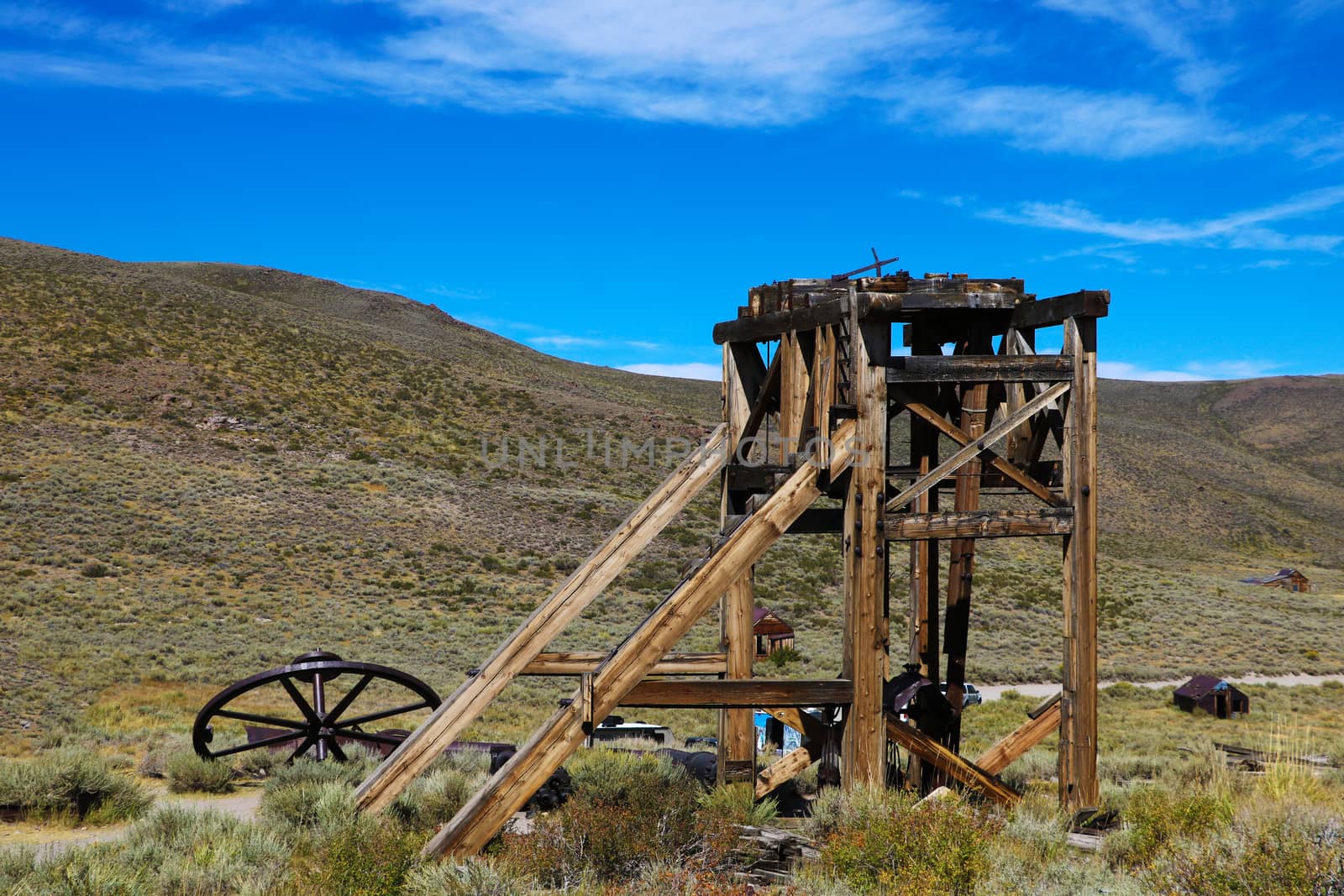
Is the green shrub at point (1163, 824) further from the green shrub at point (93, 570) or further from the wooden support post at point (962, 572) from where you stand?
the green shrub at point (93, 570)

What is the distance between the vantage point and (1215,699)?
23.8 meters

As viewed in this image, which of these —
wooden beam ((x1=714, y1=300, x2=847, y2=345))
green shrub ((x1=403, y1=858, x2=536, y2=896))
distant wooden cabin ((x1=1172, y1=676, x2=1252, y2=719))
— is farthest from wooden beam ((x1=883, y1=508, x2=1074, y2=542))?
distant wooden cabin ((x1=1172, y1=676, x2=1252, y2=719))

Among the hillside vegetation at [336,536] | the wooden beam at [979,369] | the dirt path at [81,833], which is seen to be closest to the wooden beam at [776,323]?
the wooden beam at [979,369]

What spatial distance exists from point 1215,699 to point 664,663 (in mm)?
21113

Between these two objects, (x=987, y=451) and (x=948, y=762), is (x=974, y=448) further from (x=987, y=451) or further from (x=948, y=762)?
(x=948, y=762)

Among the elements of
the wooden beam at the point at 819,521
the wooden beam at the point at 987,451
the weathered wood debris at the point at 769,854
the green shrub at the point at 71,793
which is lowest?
the green shrub at the point at 71,793

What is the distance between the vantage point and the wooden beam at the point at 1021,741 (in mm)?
6543

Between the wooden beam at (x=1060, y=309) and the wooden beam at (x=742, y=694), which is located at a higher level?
the wooden beam at (x=1060, y=309)

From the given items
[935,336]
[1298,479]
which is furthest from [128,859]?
[1298,479]

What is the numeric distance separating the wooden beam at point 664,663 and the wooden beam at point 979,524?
7.82 ft

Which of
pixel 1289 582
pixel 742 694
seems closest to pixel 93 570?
pixel 742 694

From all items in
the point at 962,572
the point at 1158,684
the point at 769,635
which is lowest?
the point at 1158,684

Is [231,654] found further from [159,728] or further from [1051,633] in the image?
[1051,633]

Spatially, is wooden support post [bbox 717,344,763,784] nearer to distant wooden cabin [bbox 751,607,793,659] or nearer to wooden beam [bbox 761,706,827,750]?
wooden beam [bbox 761,706,827,750]
